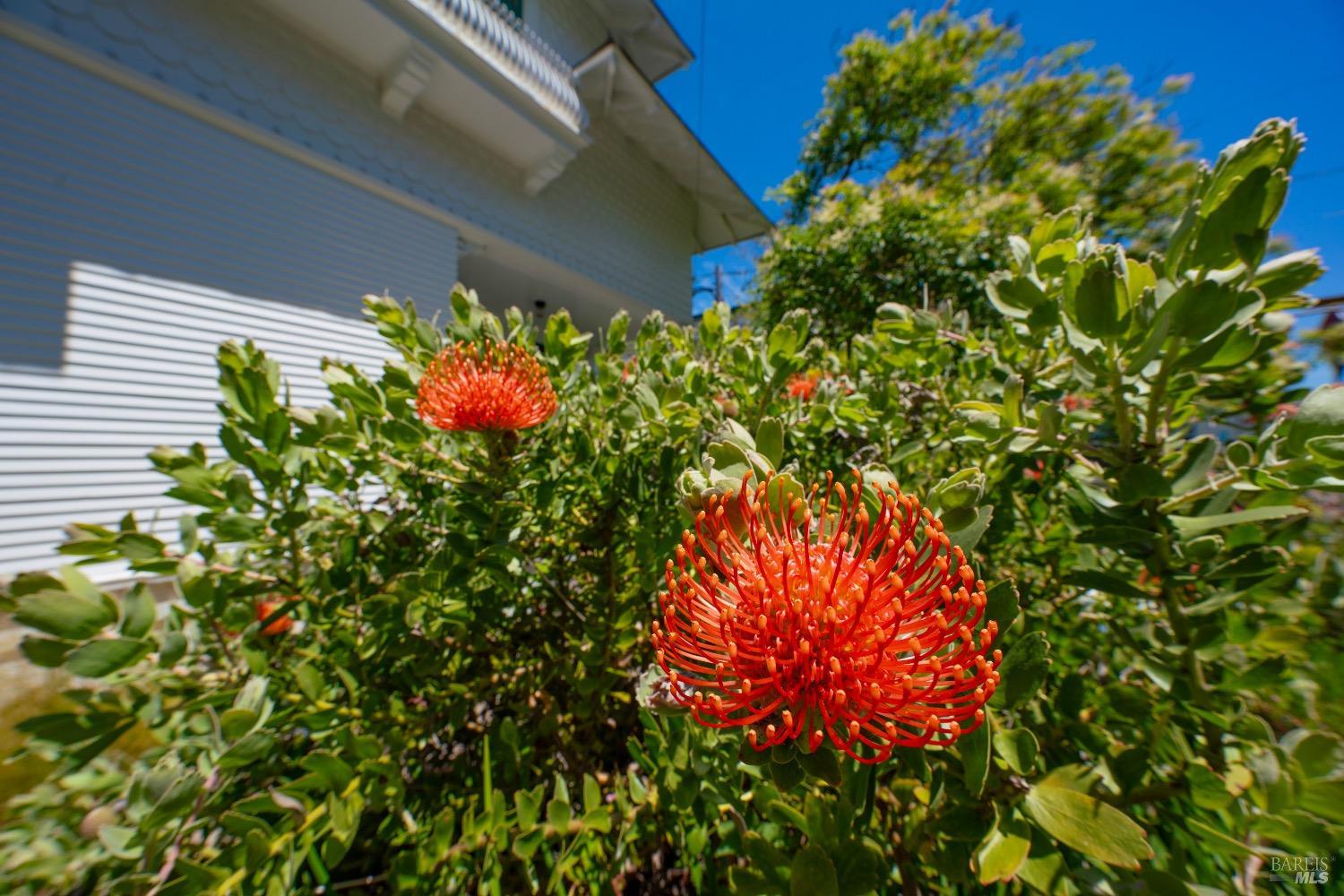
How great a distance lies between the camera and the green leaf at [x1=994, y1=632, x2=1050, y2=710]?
0.35 metres

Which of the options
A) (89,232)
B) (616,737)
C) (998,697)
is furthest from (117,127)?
(998,697)

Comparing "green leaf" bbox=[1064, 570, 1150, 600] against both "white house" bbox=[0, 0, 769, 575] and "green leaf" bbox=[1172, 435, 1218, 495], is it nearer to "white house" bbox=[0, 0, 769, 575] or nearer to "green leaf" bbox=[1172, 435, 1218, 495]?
"green leaf" bbox=[1172, 435, 1218, 495]

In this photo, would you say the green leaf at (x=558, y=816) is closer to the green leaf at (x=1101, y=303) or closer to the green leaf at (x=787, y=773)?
the green leaf at (x=787, y=773)

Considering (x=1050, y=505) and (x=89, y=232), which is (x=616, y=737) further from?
(x=89, y=232)

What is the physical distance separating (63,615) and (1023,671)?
895 millimetres

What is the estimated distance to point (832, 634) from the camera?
0.34 m

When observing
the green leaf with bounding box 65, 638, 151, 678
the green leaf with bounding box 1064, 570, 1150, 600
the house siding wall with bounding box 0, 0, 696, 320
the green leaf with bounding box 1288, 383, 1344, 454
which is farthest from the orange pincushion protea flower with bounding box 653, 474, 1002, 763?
the house siding wall with bounding box 0, 0, 696, 320

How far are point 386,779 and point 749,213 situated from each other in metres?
6.84

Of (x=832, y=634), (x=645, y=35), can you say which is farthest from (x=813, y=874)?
(x=645, y=35)

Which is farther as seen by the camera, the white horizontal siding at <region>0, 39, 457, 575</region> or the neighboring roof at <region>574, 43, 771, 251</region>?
the neighboring roof at <region>574, 43, 771, 251</region>

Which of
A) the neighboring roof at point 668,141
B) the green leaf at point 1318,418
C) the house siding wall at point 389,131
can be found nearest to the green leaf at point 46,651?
→ the green leaf at point 1318,418

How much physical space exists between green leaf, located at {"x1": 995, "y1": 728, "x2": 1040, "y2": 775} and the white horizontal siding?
217 centimetres

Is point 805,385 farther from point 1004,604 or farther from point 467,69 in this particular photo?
point 467,69

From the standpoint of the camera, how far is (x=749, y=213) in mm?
6355
